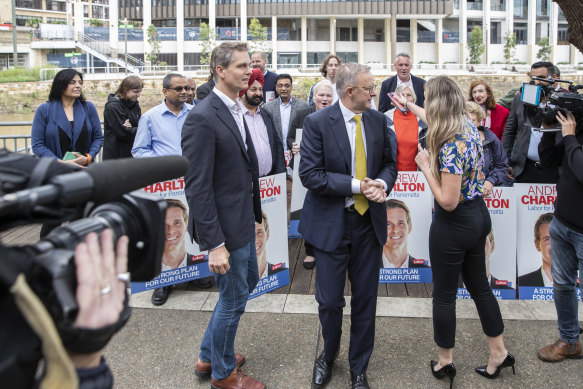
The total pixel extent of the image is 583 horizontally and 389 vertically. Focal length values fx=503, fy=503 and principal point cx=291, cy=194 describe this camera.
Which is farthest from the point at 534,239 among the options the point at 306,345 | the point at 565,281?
the point at 306,345

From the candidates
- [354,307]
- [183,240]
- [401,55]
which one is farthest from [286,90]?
[354,307]

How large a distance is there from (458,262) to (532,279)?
169cm

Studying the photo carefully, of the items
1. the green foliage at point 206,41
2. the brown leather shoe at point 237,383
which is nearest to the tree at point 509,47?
the green foliage at point 206,41

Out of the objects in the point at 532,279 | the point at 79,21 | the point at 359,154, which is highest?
the point at 79,21

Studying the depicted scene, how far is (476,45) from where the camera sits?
6619 cm

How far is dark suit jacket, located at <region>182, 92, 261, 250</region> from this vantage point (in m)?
2.93

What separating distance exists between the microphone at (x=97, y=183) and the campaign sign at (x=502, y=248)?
375 cm

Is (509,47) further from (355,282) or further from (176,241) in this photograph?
(355,282)

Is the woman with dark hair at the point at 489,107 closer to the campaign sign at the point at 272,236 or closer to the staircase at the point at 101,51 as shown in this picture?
the campaign sign at the point at 272,236

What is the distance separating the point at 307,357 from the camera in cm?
361

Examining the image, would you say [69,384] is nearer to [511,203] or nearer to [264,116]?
[264,116]

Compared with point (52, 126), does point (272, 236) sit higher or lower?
lower

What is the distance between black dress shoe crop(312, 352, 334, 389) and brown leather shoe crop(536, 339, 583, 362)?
1510mm

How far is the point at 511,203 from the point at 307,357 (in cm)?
235
